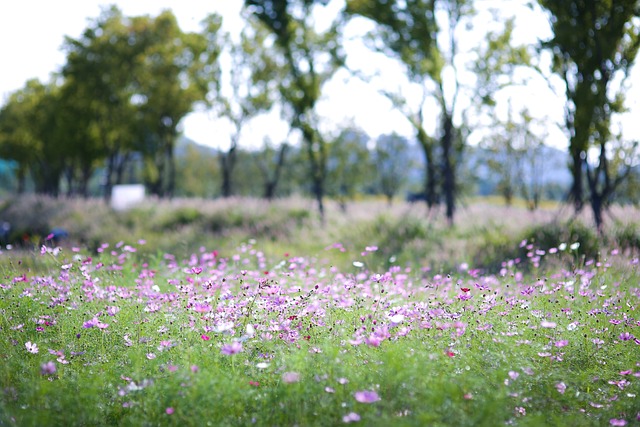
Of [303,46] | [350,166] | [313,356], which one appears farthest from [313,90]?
[350,166]

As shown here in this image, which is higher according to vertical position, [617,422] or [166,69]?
[166,69]

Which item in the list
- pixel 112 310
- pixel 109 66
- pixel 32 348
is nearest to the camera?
pixel 32 348

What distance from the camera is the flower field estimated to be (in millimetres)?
3541

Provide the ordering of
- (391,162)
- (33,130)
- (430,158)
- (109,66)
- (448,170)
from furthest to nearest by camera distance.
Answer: (391,162)
(33,130)
(109,66)
(430,158)
(448,170)

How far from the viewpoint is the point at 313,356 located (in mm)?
4156

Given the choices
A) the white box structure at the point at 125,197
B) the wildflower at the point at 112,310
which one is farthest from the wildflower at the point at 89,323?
the white box structure at the point at 125,197

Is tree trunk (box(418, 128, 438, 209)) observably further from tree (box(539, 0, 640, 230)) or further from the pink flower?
the pink flower

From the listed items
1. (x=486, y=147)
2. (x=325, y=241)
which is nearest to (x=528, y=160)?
(x=486, y=147)

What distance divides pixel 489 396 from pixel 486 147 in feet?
91.6

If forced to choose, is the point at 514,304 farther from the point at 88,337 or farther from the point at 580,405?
the point at 88,337

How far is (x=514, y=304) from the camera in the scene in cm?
512

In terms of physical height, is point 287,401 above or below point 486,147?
below

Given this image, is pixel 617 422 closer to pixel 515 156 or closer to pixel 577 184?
pixel 577 184

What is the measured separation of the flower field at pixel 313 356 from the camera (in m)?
3.54
